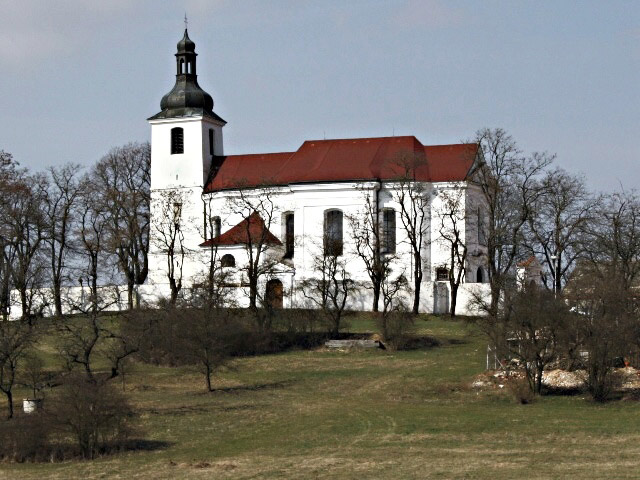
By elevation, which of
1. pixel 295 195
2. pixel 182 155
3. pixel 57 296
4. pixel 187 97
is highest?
pixel 187 97

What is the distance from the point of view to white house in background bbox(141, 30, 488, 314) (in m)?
60.9

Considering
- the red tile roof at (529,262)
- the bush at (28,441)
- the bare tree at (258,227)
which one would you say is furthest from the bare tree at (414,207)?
the bush at (28,441)

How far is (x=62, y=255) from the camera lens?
215ft

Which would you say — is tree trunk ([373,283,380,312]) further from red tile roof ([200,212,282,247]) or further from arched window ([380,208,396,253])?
red tile roof ([200,212,282,247])

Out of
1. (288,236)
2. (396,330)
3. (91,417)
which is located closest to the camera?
(91,417)

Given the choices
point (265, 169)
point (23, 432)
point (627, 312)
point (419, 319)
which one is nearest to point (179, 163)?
point (265, 169)

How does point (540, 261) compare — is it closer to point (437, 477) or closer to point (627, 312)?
point (627, 312)

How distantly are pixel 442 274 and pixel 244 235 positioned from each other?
956 cm

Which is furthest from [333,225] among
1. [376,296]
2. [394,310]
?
[394,310]

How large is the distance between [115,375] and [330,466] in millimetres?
14411

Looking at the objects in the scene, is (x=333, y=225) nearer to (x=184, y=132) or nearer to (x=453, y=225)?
(x=453, y=225)

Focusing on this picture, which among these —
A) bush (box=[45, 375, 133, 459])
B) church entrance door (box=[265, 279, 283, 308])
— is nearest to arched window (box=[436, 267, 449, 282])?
church entrance door (box=[265, 279, 283, 308])

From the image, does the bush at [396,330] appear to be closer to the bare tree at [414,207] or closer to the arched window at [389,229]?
the bare tree at [414,207]

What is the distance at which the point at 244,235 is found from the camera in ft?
205
